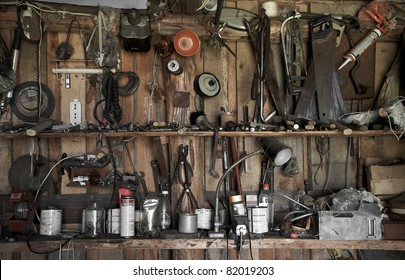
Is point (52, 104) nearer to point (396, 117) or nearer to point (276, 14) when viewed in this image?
point (276, 14)

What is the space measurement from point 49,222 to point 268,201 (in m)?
1.51

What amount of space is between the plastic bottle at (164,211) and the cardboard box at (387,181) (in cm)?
146

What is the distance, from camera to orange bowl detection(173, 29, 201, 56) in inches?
111

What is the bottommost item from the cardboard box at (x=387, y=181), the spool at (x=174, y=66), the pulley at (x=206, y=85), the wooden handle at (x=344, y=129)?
the cardboard box at (x=387, y=181)

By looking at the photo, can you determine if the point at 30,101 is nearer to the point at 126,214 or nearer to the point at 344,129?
the point at 126,214

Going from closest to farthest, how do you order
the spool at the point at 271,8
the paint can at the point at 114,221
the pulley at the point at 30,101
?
1. the paint can at the point at 114,221
2. the pulley at the point at 30,101
3. the spool at the point at 271,8

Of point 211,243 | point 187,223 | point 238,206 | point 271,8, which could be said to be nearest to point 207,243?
point 211,243

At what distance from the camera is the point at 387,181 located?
2.90 meters

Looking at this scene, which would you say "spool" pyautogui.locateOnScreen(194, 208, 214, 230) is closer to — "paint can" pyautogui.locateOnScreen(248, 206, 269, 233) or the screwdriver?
"paint can" pyautogui.locateOnScreen(248, 206, 269, 233)

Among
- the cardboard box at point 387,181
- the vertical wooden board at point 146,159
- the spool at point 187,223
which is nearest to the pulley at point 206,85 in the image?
the vertical wooden board at point 146,159

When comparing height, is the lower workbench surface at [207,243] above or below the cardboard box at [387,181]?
below

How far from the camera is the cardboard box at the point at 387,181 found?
289 centimetres

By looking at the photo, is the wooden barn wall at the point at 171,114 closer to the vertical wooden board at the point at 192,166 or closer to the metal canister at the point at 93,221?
the vertical wooden board at the point at 192,166

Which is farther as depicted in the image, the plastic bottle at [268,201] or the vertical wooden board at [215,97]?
the vertical wooden board at [215,97]
